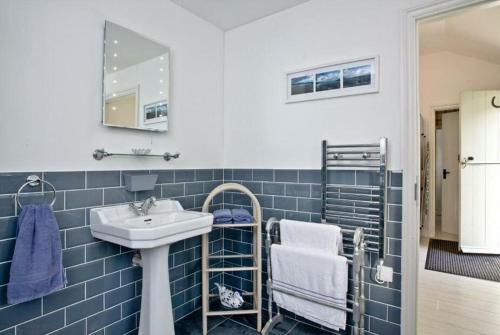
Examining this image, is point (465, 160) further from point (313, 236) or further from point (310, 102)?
point (313, 236)

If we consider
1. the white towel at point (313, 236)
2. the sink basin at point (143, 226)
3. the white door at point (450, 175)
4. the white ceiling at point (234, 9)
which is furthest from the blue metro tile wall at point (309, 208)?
the white door at point (450, 175)

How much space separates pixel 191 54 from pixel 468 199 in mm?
3791

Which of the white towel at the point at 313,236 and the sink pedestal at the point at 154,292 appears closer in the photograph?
the sink pedestal at the point at 154,292

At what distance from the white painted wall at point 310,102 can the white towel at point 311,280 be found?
A: 2.05 ft

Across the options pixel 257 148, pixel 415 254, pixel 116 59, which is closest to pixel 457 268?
pixel 415 254

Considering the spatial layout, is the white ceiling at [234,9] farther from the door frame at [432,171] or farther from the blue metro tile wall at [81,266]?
the door frame at [432,171]

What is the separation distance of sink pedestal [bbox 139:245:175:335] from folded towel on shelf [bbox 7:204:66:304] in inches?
16.1

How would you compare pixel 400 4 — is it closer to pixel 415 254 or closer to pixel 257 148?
pixel 257 148

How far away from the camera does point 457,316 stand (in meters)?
2.14

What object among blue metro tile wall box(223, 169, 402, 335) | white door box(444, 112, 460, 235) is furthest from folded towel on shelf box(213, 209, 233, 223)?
white door box(444, 112, 460, 235)

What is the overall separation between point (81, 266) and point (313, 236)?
1319mm

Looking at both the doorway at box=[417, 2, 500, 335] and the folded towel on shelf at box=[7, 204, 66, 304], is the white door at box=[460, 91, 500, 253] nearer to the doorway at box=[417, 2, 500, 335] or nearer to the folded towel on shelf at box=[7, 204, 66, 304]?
the doorway at box=[417, 2, 500, 335]

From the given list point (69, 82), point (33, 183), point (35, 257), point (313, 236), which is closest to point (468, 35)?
point (313, 236)

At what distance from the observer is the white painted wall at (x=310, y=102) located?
1689 mm
